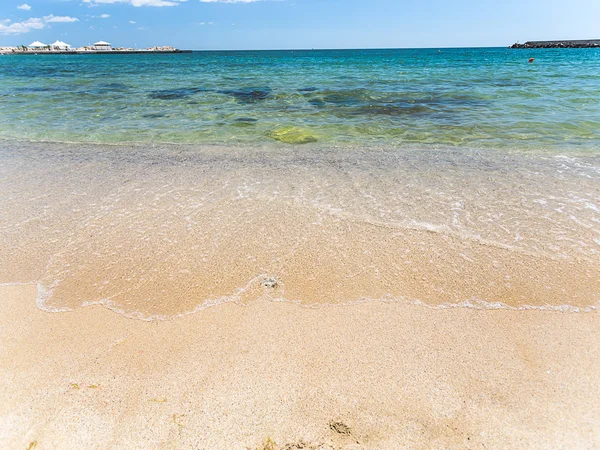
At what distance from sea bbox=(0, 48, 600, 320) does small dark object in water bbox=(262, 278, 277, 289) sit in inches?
0.7

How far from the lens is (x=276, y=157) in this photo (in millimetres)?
8117

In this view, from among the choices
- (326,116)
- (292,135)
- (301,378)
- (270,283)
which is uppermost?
(326,116)

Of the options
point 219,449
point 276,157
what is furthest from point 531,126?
point 219,449

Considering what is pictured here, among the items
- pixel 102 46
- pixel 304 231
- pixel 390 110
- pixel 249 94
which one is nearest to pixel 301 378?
pixel 304 231

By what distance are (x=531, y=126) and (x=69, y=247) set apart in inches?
464

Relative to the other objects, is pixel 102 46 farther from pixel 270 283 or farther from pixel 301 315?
pixel 301 315

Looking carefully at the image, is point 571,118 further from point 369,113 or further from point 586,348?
point 586,348

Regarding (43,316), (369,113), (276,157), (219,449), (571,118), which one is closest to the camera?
(219,449)

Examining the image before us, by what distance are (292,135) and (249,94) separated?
9.37 meters

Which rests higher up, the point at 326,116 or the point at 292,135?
the point at 326,116

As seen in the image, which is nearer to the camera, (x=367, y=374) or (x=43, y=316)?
(x=367, y=374)

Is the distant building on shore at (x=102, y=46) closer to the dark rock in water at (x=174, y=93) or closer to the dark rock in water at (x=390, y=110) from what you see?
the dark rock in water at (x=174, y=93)

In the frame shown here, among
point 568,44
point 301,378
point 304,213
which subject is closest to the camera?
point 301,378

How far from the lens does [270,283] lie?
12.6 ft
